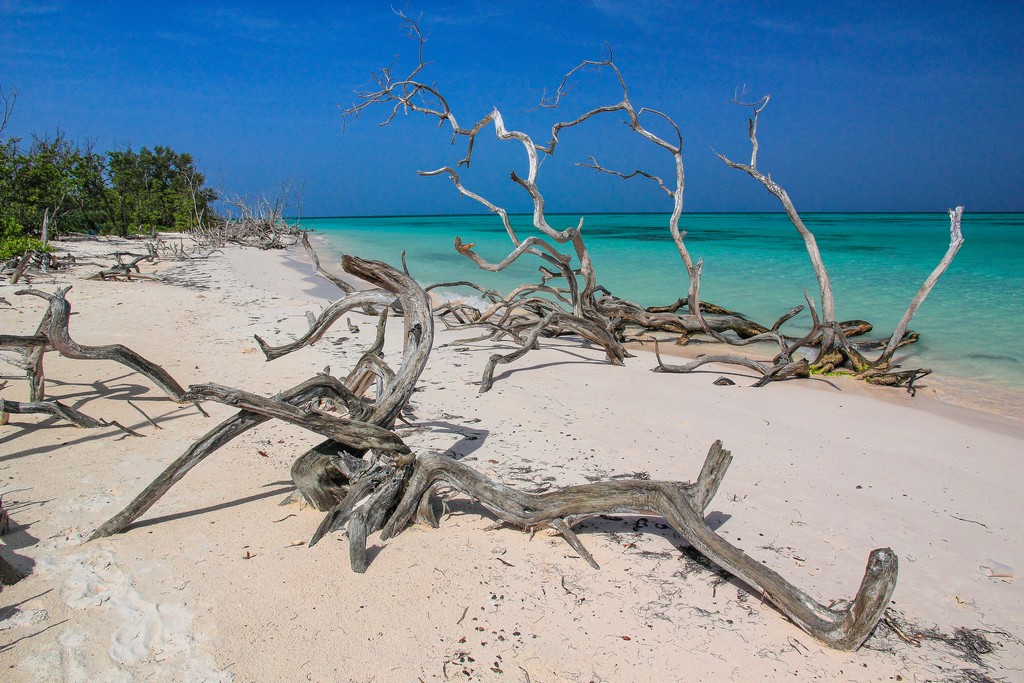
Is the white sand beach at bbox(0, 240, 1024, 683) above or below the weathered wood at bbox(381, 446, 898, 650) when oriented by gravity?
below

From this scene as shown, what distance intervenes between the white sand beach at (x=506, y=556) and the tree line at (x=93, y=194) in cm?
974

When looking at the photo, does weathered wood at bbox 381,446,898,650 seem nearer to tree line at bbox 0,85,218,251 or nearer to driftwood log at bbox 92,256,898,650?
driftwood log at bbox 92,256,898,650

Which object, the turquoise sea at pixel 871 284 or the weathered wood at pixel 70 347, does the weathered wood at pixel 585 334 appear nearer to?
the weathered wood at pixel 70 347

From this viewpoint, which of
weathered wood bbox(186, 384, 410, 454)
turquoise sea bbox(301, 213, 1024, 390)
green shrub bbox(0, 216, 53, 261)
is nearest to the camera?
weathered wood bbox(186, 384, 410, 454)

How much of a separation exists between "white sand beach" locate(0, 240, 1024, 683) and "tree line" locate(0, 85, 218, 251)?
32.0 ft

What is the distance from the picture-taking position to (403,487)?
2594mm

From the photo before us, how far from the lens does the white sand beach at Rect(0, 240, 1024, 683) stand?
190 centimetres

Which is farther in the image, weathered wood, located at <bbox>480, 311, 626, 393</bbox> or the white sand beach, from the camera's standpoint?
weathered wood, located at <bbox>480, 311, 626, 393</bbox>

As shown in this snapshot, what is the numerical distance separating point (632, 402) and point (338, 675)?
3.28 metres

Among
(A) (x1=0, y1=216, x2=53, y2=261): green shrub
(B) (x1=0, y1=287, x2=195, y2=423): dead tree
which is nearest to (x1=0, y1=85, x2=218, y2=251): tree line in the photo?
(A) (x1=0, y1=216, x2=53, y2=261): green shrub

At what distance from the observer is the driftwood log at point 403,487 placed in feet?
6.91

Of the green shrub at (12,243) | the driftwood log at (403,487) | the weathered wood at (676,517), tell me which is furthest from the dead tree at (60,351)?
the green shrub at (12,243)

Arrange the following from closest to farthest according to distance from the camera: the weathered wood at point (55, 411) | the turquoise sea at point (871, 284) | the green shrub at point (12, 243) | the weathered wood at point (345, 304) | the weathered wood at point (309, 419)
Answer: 1. the weathered wood at point (309, 419)
2. the weathered wood at point (345, 304)
3. the weathered wood at point (55, 411)
4. the turquoise sea at point (871, 284)
5. the green shrub at point (12, 243)

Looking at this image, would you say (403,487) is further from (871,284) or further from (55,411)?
(871,284)
